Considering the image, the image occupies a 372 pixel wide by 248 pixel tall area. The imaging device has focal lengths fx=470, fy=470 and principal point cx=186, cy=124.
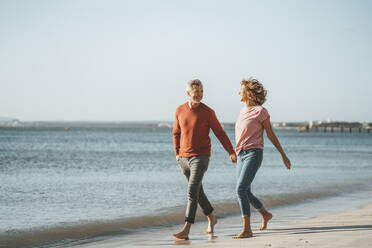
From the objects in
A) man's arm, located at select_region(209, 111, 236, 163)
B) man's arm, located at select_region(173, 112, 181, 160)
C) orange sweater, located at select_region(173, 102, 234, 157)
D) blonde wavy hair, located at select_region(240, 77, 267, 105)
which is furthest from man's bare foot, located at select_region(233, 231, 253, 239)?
blonde wavy hair, located at select_region(240, 77, 267, 105)

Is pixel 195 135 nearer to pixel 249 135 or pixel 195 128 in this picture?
pixel 195 128

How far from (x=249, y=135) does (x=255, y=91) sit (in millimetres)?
554

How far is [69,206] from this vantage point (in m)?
9.14

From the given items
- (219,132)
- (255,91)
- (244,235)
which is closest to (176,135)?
(219,132)

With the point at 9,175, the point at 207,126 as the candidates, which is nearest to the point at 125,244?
the point at 207,126

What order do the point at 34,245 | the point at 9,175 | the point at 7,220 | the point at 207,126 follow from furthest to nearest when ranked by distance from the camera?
1. the point at 9,175
2. the point at 7,220
3. the point at 34,245
4. the point at 207,126

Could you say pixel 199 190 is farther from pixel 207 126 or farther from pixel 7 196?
pixel 7 196

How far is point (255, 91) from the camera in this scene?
5.77 m

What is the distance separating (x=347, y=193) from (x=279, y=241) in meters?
6.73

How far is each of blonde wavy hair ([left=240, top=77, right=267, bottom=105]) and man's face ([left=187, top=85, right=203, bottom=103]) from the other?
1.89 ft

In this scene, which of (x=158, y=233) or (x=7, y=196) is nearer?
(x=158, y=233)

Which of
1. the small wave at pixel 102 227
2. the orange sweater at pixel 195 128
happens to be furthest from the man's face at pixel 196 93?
the small wave at pixel 102 227

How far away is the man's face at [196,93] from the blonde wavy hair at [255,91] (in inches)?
22.7

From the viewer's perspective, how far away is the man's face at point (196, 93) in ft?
18.5
